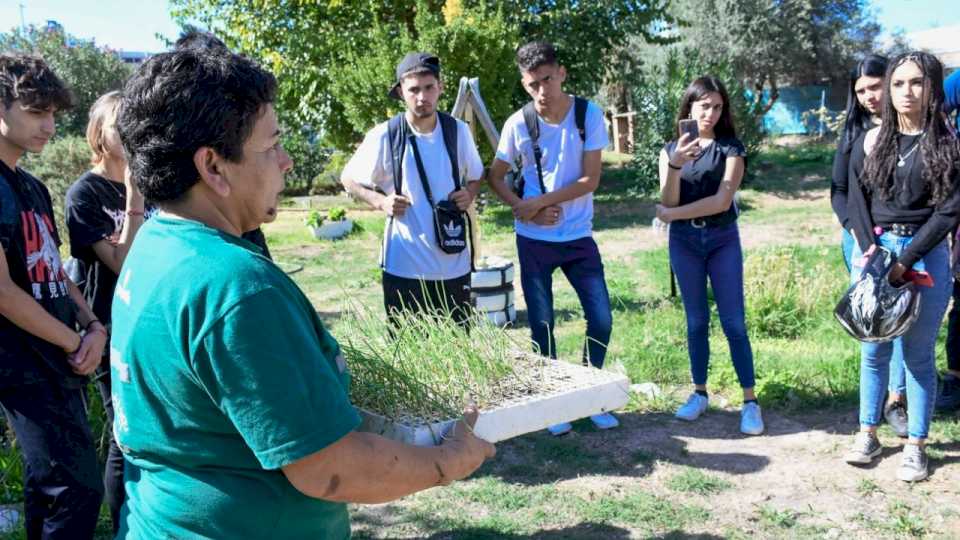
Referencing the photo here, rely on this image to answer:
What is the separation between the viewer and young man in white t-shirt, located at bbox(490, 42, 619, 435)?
4.89 metres

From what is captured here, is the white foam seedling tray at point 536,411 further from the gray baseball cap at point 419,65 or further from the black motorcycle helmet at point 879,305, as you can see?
the gray baseball cap at point 419,65

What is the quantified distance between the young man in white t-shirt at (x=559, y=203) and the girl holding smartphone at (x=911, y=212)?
147 cm

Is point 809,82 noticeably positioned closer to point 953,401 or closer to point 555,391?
point 953,401

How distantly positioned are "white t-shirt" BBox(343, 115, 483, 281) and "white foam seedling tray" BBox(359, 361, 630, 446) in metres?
2.02

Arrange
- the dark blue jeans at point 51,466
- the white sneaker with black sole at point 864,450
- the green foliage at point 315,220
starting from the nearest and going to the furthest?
the dark blue jeans at point 51,466 < the white sneaker with black sole at point 864,450 < the green foliage at point 315,220

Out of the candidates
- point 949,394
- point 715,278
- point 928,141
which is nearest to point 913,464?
point 949,394

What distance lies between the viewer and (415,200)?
4594mm

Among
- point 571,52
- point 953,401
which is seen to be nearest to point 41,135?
point 953,401

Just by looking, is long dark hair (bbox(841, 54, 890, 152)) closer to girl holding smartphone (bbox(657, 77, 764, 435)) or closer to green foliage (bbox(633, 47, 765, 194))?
girl holding smartphone (bbox(657, 77, 764, 435))

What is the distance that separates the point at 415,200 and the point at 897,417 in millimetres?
3113

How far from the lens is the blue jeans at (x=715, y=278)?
4.83 meters

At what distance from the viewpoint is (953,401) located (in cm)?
498

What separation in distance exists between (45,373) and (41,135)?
2.96ft

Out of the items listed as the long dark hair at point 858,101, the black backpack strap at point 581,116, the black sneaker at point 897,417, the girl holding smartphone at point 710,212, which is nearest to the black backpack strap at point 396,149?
the black backpack strap at point 581,116
